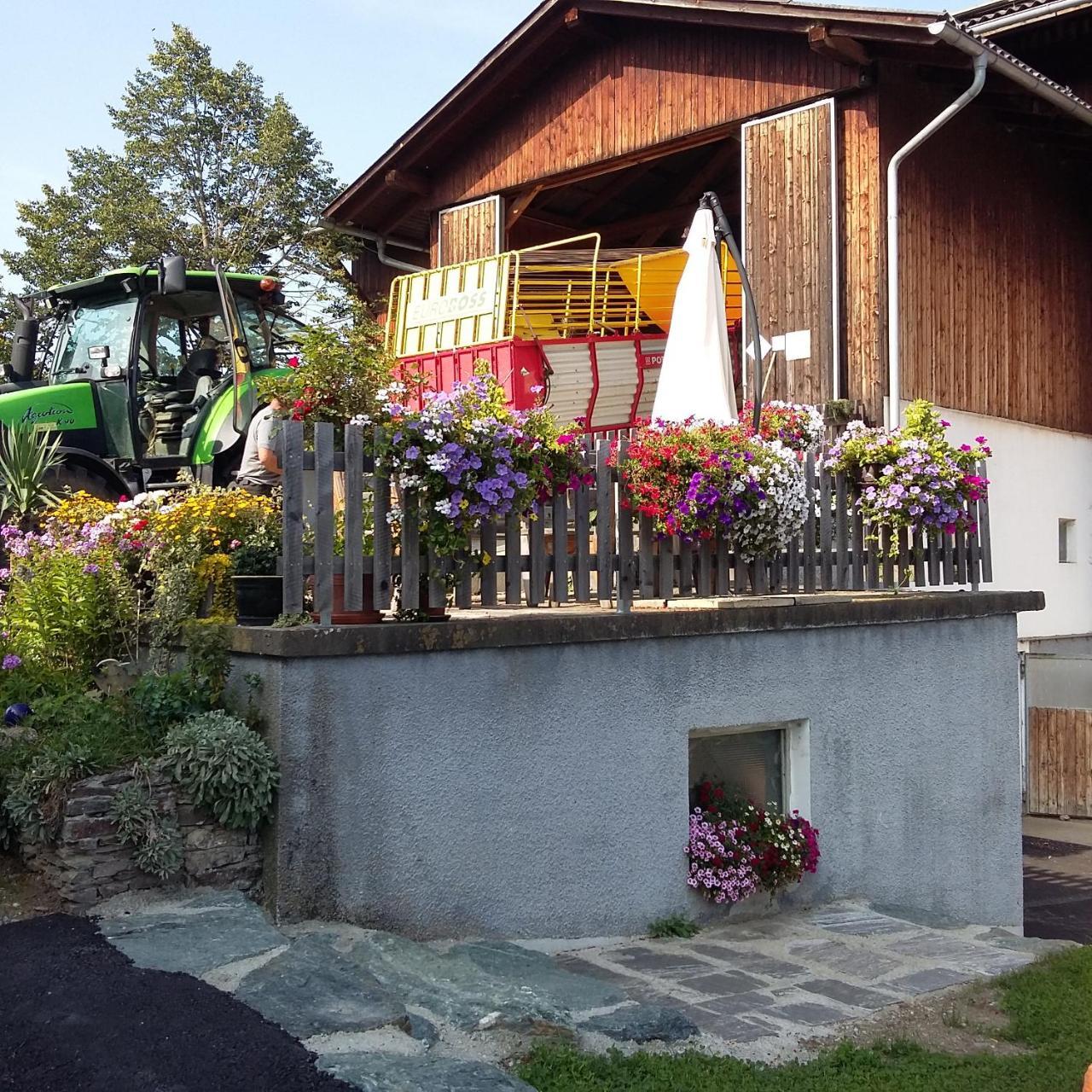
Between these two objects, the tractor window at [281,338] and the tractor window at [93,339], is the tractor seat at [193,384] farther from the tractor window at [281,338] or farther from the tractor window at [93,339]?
the tractor window at [281,338]

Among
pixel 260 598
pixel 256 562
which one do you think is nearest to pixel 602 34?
pixel 256 562

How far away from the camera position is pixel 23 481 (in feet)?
26.4

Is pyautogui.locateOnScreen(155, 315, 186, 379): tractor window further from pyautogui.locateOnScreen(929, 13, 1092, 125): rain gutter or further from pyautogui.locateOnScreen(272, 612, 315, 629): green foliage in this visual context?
pyautogui.locateOnScreen(929, 13, 1092, 125): rain gutter

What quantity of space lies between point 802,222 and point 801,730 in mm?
5149

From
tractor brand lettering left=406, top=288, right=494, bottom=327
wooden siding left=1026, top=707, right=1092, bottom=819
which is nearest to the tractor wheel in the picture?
tractor brand lettering left=406, top=288, right=494, bottom=327

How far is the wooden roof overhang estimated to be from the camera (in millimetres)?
9625

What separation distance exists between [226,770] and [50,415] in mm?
6006

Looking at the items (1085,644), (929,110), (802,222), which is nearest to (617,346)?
(802,222)

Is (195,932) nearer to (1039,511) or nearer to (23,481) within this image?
(23,481)

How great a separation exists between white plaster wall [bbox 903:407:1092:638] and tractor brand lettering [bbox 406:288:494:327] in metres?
4.47

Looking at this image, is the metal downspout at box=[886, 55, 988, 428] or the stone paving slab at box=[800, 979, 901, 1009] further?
the metal downspout at box=[886, 55, 988, 428]

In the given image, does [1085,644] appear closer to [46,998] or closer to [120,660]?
[120,660]

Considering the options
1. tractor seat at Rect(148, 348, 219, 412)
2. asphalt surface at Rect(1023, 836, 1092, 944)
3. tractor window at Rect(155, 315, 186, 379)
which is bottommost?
asphalt surface at Rect(1023, 836, 1092, 944)

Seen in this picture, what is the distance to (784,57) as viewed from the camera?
1070cm
